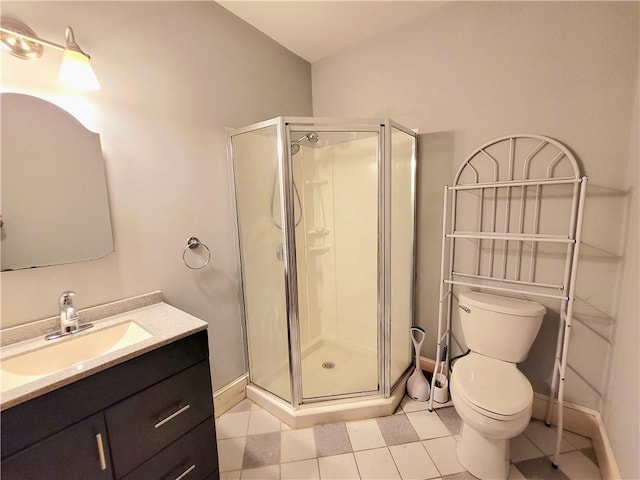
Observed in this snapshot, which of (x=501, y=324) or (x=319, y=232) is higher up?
(x=319, y=232)

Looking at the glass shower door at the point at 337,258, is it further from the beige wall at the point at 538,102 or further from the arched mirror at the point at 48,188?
the arched mirror at the point at 48,188

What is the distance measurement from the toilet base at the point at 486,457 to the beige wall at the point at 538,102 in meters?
0.61

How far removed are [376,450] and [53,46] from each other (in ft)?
7.76

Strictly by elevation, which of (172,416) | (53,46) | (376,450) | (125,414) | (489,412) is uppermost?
(53,46)

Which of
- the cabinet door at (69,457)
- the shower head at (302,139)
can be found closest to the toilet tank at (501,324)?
the shower head at (302,139)

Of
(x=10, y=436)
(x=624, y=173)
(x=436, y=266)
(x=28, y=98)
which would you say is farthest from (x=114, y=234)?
(x=624, y=173)

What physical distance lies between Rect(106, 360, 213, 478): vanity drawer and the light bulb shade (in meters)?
1.22

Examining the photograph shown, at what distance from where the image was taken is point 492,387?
1402 millimetres

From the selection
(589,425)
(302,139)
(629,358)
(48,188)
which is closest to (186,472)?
(48,188)

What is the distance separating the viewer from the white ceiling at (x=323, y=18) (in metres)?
1.74

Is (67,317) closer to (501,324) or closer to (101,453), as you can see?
(101,453)

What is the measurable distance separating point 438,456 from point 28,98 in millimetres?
2474

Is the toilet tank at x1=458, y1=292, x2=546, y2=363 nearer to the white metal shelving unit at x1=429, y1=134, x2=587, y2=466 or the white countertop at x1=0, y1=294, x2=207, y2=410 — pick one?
the white metal shelving unit at x1=429, y1=134, x2=587, y2=466

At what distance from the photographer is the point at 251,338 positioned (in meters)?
2.02
